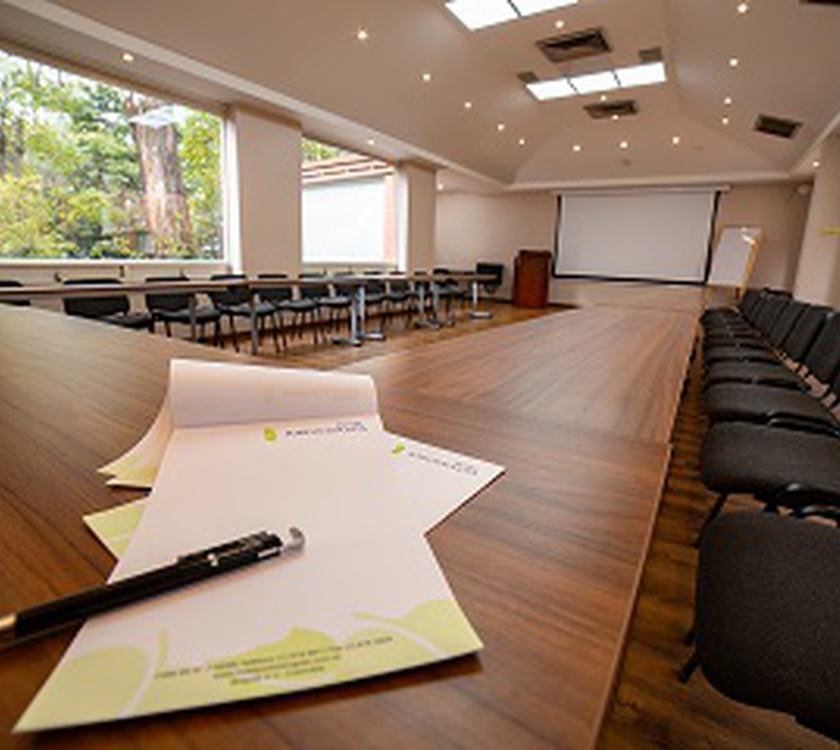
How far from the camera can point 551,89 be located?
7.24m

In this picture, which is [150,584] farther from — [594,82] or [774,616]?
[594,82]

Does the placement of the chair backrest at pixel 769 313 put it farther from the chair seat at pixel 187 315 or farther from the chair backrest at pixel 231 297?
the chair seat at pixel 187 315

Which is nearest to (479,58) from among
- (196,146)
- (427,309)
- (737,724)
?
(196,146)

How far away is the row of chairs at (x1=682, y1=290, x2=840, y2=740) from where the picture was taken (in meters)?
0.71

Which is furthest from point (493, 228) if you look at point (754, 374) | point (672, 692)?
point (672, 692)

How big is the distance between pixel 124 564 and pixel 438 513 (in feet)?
0.84

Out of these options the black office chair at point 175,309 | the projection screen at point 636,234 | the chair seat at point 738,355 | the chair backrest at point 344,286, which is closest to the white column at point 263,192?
the chair backrest at point 344,286

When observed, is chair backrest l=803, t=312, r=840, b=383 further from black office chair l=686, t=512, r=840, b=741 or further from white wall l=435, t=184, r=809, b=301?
white wall l=435, t=184, r=809, b=301

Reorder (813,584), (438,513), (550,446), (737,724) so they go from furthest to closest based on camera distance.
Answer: (737,724), (813,584), (550,446), (438,513)

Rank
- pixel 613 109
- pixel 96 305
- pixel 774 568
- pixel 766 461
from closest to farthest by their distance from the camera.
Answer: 1. pixel 774 568
2. pixel 766 461
3. pixel 96 305
4. pixel 613 109

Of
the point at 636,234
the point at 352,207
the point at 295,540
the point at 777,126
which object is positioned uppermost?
the point at 777,126

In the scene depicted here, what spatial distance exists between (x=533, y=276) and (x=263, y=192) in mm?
6909

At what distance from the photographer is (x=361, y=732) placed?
245mm

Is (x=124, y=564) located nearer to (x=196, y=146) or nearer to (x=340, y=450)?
(x=340, y=450)
